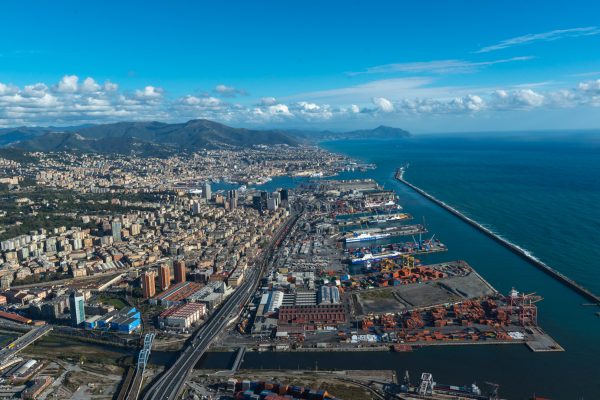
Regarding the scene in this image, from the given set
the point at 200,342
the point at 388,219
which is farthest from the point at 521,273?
the point at 200,342

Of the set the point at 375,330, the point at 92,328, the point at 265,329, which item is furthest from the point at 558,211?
the point at 92,328

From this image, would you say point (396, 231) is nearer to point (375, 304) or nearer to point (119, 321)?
point (375, 304)

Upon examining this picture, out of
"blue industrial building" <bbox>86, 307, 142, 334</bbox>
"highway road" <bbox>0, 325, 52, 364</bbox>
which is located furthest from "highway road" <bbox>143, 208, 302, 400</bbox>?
"highway road" <bbox>0, 325, 52, 364</bbox>

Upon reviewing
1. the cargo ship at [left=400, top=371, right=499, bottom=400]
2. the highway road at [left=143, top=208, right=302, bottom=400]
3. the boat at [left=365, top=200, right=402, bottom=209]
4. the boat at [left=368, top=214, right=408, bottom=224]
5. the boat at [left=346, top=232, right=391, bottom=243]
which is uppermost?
the boat at [left=365, top=200, right=402, bottom=209]

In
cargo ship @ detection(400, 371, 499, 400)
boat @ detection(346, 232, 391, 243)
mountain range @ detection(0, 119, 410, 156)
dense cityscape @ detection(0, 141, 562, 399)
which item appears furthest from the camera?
mountain range @ detection(0, 119, 410, 156)

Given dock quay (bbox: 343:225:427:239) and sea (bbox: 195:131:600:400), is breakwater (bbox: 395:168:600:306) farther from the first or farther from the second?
dock quay (bbox: 343:225:427:239)

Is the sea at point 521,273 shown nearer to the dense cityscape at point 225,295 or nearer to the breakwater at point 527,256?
the breakwater at point 527,256

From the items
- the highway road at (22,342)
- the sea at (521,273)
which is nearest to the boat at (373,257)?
the sea at (521,273)
